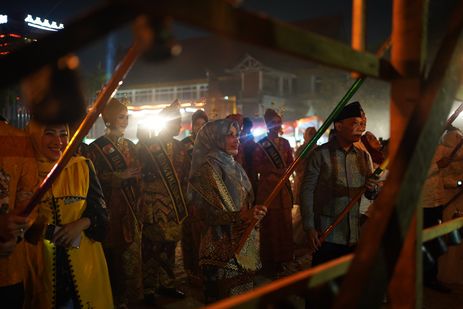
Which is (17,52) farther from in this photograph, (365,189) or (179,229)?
(179,229)

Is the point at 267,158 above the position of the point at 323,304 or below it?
above

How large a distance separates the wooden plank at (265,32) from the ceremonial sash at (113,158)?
12.4ft

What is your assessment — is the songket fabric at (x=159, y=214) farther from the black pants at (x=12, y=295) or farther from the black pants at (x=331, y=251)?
the black pants at (x=12, y=295)

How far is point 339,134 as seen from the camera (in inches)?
170

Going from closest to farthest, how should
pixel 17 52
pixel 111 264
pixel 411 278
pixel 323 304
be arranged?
pixel 17 52 < pixel 323 304 < pixel 411 278 < pixel 111 264

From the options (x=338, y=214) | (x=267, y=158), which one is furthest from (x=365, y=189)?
(x=267, y=158)

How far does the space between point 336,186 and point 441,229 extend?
1.68 meters

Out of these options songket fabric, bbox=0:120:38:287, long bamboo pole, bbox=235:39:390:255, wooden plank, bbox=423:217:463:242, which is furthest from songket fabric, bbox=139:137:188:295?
wooden plank, bbox=423:217:463:242

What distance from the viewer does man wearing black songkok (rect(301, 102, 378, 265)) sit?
4.15 meters

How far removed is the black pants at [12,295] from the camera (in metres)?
2.90

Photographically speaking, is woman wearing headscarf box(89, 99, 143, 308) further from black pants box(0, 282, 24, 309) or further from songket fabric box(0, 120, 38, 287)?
black pants box(0, 282, 24, 309)

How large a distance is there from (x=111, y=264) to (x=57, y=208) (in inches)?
93.2

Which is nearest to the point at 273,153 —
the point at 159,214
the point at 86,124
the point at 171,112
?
the point at 171,112

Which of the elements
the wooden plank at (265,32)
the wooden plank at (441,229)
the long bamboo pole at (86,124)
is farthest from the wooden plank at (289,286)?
the long bamboo pole at (86,124)
